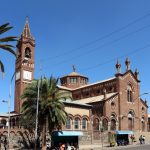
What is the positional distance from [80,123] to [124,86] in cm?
1650

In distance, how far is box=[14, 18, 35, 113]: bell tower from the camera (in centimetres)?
7488

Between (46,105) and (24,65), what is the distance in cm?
3207

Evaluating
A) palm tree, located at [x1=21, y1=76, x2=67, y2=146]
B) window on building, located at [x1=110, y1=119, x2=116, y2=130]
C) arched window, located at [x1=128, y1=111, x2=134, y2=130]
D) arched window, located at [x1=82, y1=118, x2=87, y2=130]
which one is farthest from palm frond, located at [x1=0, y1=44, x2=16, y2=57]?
arched window, located at [x1=128, y1=111, x2=134, y2=130]

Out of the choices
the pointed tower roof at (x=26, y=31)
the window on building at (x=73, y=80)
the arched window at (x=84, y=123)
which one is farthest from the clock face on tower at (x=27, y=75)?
the arched window at (x=84, y=123)

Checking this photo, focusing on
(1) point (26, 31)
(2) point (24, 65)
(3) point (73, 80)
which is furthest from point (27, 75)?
(3) point (73, 80)

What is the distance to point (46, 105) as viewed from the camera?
45938 mm

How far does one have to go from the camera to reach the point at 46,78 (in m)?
47.5

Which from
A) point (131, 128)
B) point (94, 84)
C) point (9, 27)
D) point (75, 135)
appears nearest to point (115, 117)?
point (131, 128)

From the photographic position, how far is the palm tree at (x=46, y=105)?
4603cm

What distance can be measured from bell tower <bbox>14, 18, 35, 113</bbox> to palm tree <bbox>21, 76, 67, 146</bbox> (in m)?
26.8

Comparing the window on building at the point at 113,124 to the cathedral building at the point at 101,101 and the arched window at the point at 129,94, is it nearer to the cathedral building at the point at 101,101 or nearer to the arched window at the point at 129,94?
the cathedral building at the point at 101,101

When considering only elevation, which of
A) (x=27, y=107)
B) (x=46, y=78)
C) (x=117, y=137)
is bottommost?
(x=117, y=137)

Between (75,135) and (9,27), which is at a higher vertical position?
(9,27)

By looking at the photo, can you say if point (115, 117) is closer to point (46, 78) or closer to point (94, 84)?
point (94, 84)
